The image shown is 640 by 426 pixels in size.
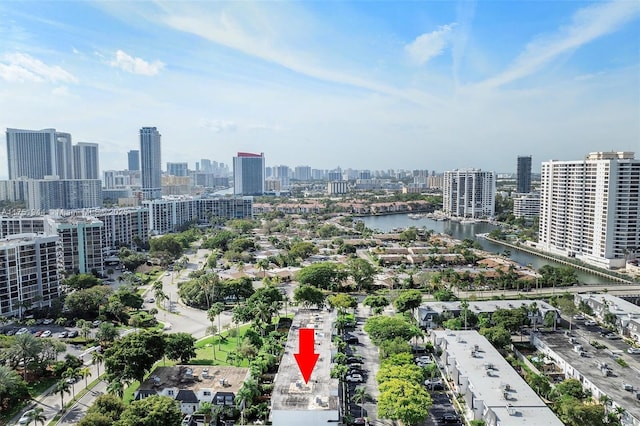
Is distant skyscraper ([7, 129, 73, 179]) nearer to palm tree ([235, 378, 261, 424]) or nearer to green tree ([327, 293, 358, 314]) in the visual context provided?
green tree ([327, 293, 358, 314])

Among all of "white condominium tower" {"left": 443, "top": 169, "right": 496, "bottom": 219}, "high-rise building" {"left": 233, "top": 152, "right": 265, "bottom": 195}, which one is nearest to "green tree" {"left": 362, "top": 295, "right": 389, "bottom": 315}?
"white condominium tower" {"left": 443, "top": 169, "right": 496, "bottom": 219}

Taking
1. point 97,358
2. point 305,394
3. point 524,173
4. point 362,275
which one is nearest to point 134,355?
point 97,358

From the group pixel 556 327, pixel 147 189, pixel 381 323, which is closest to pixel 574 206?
pixel 556 327

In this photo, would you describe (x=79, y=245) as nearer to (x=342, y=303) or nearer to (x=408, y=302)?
(x=342, y=303)

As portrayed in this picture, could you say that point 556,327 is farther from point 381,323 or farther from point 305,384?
point 305,384

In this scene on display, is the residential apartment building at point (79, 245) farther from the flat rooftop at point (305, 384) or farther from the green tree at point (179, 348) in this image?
the flat rooftop at point (305, 384)

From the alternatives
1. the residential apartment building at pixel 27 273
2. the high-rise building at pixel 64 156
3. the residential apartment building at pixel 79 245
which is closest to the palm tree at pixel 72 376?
the residential apartment building at pixel 27 273
